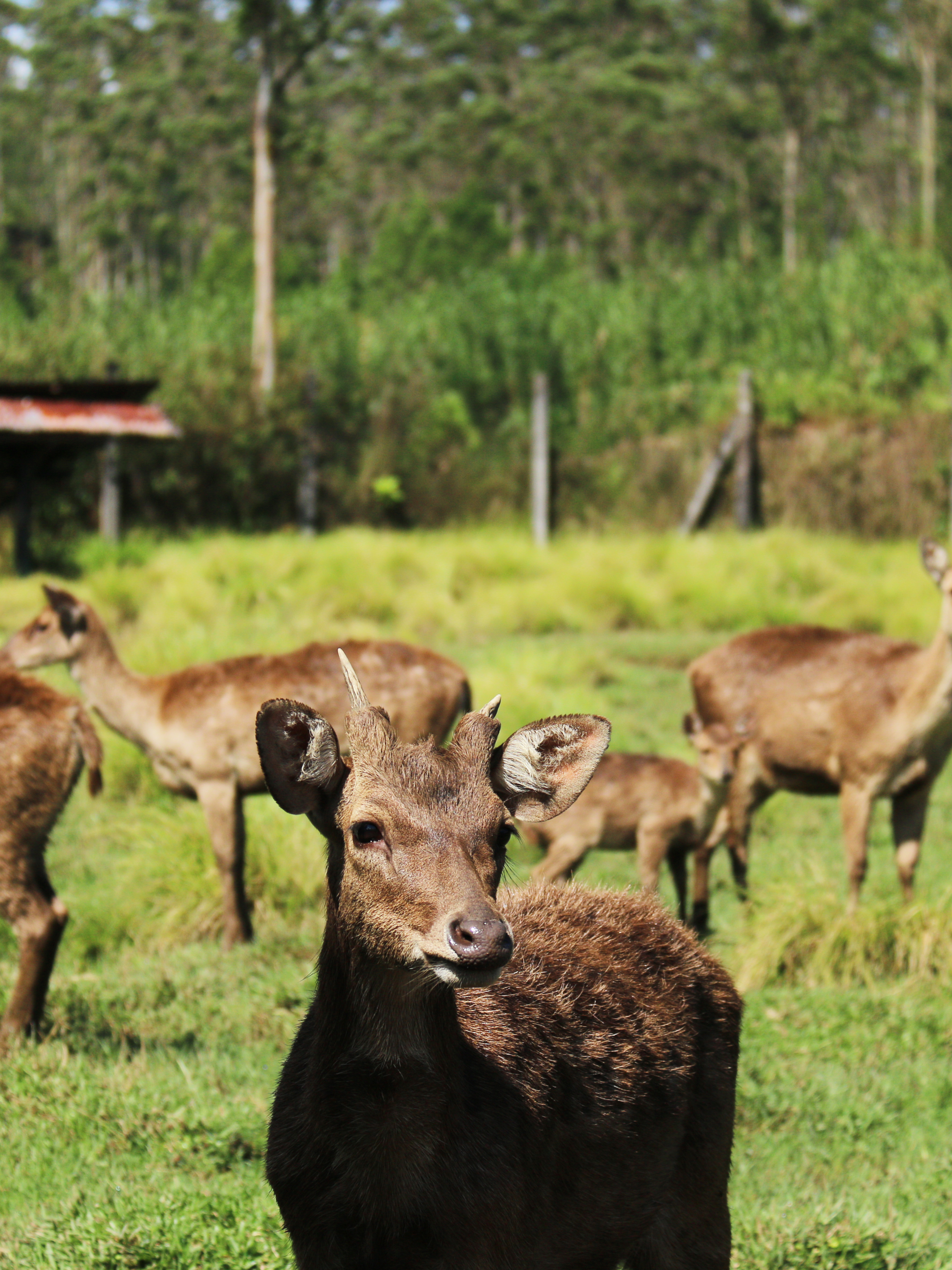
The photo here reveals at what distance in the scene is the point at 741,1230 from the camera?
14.5 feet

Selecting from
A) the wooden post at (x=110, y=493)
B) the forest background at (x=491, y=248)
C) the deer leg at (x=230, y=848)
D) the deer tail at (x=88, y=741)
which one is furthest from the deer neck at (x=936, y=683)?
the wooden post at (x=110, y=493)

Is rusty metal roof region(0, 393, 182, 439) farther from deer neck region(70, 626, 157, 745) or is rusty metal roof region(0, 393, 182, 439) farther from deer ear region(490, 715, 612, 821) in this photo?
deer ear region(490, 715, 612, 821)

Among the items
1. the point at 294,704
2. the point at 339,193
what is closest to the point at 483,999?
the point at 294,704

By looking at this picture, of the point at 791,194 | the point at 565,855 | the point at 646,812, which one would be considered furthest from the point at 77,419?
the point at 791,194

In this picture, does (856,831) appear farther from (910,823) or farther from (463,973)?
(463,973)

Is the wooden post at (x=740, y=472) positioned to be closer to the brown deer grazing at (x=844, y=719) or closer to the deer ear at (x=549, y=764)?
the brown deer grazing at (x=844, y=719)

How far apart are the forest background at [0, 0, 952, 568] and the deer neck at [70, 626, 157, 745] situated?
33.5ft

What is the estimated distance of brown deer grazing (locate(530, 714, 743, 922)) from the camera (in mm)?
7781

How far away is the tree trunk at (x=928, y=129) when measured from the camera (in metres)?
42.1

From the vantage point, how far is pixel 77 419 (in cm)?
1582

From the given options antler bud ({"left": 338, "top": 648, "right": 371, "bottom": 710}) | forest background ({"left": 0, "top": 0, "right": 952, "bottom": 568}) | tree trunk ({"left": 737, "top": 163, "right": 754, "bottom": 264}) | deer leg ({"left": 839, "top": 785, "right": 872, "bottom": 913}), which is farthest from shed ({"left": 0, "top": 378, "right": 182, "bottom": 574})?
tree trunk ({"left": 737, "top": 163, "right": 754, "bottom": 264})

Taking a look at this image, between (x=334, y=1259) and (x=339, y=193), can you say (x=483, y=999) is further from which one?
(x=339, y=193)

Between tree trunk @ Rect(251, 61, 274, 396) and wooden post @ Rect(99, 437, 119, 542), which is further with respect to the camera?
tree trunk @ Rect(251, 61, 274, 396)

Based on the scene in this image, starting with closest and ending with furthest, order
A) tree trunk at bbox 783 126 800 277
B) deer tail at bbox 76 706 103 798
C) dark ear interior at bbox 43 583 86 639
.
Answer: deer tail at bbox 76 706 103 798 < dark ear interior at bbox 43 583 86 639 < tree trunk at bbox 783 126 800 277
